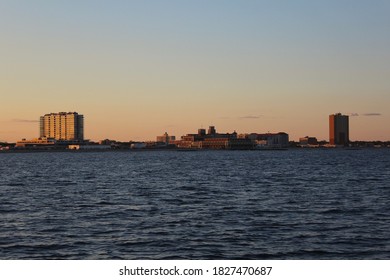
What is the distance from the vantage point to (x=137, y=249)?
25.6 meters

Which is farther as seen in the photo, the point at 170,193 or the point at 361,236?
the point at 170,193

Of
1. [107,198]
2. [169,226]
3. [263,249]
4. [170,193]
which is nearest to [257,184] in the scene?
[170,193]

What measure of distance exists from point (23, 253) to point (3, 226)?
8.41m

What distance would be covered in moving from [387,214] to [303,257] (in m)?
15.6

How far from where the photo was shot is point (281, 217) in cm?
3600

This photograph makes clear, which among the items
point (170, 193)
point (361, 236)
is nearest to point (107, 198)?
point (170, 193)
